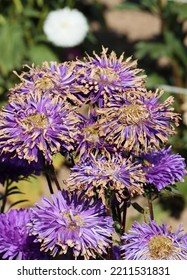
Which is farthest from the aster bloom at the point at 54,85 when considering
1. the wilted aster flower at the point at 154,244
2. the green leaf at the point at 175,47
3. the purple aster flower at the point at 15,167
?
the green leaf at the point at 175,47

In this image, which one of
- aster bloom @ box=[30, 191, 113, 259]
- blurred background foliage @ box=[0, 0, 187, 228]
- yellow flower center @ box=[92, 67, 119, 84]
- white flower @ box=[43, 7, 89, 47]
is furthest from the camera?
white flower @ box=[43, 7, 89, 47]

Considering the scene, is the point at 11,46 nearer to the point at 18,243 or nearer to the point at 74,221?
the point at 18,243

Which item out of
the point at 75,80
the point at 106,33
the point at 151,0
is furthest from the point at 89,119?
the point at 106,33

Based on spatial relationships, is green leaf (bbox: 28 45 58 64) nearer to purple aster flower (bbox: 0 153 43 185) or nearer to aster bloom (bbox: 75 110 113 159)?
purple aster flower (bbox: 0 153 43 185)

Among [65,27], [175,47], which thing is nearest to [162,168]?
[175,47]

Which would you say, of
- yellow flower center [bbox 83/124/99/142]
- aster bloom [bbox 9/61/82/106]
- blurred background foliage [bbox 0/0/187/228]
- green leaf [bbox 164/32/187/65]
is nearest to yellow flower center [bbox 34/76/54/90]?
aster bloom [bbox 9/61/82/106]
